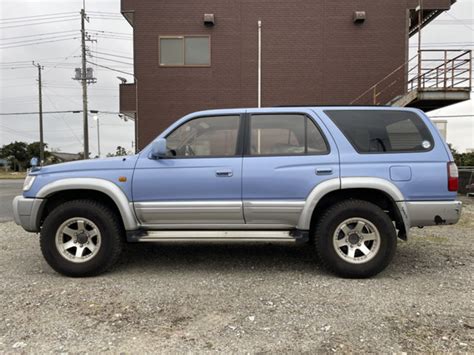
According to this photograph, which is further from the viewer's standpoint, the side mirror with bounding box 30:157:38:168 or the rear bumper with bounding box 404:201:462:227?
the side mirror with bounding box 30:157:38:168

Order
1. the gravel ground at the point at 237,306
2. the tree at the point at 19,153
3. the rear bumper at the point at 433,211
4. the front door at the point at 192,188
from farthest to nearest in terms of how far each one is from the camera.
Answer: the tree at the point at 19,153 → the front door at the point at 192,188 → the rear bumper at the point at 433,211 → the gravel ground at the point at 237,306

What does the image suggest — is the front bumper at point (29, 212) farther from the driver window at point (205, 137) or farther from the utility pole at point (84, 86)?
the utility pole at point (84, 86)

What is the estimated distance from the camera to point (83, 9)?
25156 mm

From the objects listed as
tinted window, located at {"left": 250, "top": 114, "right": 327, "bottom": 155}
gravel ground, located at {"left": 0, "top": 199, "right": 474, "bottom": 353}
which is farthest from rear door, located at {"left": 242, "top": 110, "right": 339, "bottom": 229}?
gravel ground, located at {"left": 0, "top": 199, "right": 474, "bottom": 353}

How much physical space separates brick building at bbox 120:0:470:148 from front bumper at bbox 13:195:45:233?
36.6ft

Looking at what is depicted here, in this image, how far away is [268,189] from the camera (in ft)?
13.8

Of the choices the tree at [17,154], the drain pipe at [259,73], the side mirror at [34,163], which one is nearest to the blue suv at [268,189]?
the side mirror at [34,163]

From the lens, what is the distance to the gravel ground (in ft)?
9.50

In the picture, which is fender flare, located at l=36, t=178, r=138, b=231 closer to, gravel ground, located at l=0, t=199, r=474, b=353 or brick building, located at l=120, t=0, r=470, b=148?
gravel ground, located at l=0, t=199, r=474, b=353

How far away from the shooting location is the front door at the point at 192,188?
13.9 feet

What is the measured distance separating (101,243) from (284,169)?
2.21 metres

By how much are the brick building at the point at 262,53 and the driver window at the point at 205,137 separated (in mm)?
11162

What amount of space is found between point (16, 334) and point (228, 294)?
6.04 ft

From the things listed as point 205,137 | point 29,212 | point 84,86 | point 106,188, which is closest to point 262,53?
point 205,137
